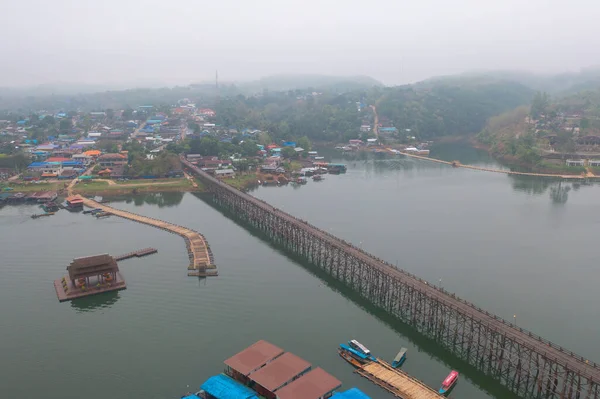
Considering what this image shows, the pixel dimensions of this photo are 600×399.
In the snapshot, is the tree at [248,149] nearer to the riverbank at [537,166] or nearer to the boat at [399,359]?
the riverbank at [537,166]

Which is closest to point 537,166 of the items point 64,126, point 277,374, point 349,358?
point 349,358

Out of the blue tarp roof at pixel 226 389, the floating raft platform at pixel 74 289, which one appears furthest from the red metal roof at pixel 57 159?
the blue tarp roof at pixel 226 389

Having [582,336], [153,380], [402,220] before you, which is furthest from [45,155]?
[582,336]

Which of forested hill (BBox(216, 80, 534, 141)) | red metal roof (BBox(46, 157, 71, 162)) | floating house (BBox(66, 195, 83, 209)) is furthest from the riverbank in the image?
red metal roof (BBox(46, 157, 71, 162))

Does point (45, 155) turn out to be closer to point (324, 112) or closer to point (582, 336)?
point (324, 112)

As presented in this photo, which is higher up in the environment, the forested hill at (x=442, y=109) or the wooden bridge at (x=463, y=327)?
the forested hill at (x=442, y=109)
